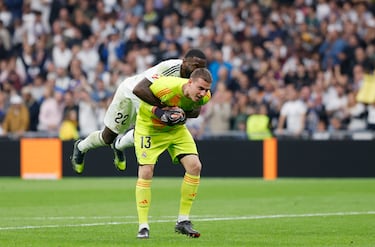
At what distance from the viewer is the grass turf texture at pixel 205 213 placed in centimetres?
1174

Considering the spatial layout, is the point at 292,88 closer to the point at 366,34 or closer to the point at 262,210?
the point at 366,34

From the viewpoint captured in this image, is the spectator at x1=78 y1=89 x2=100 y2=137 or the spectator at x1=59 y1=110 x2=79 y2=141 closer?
the spectator at x1=59 y1=110 x2=79 y2=141

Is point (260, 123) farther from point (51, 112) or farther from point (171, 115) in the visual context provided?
point (171, 115)

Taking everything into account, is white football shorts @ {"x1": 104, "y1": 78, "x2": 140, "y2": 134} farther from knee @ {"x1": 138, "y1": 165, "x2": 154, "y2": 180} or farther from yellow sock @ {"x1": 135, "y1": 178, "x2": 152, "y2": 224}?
yellow sock @ {"x1": 135, "y1": 178, "x2": 152, "y2": 224}

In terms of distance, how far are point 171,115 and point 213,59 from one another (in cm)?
1514

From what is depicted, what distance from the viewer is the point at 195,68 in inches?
506

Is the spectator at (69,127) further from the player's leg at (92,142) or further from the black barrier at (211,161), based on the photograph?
the player's leg at (92,142)

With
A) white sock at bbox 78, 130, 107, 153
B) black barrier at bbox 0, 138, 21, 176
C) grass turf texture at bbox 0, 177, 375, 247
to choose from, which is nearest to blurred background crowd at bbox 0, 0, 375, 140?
black barrier at bbox 0, 138, 21, 176

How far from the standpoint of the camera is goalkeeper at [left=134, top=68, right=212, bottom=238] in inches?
462

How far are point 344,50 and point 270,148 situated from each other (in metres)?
3.25

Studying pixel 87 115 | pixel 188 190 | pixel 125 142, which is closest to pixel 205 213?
pixel 125 142

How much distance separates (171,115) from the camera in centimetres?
1186

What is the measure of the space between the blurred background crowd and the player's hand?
13.5 metres

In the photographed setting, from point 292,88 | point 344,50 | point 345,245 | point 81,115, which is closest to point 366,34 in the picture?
point 344,50
